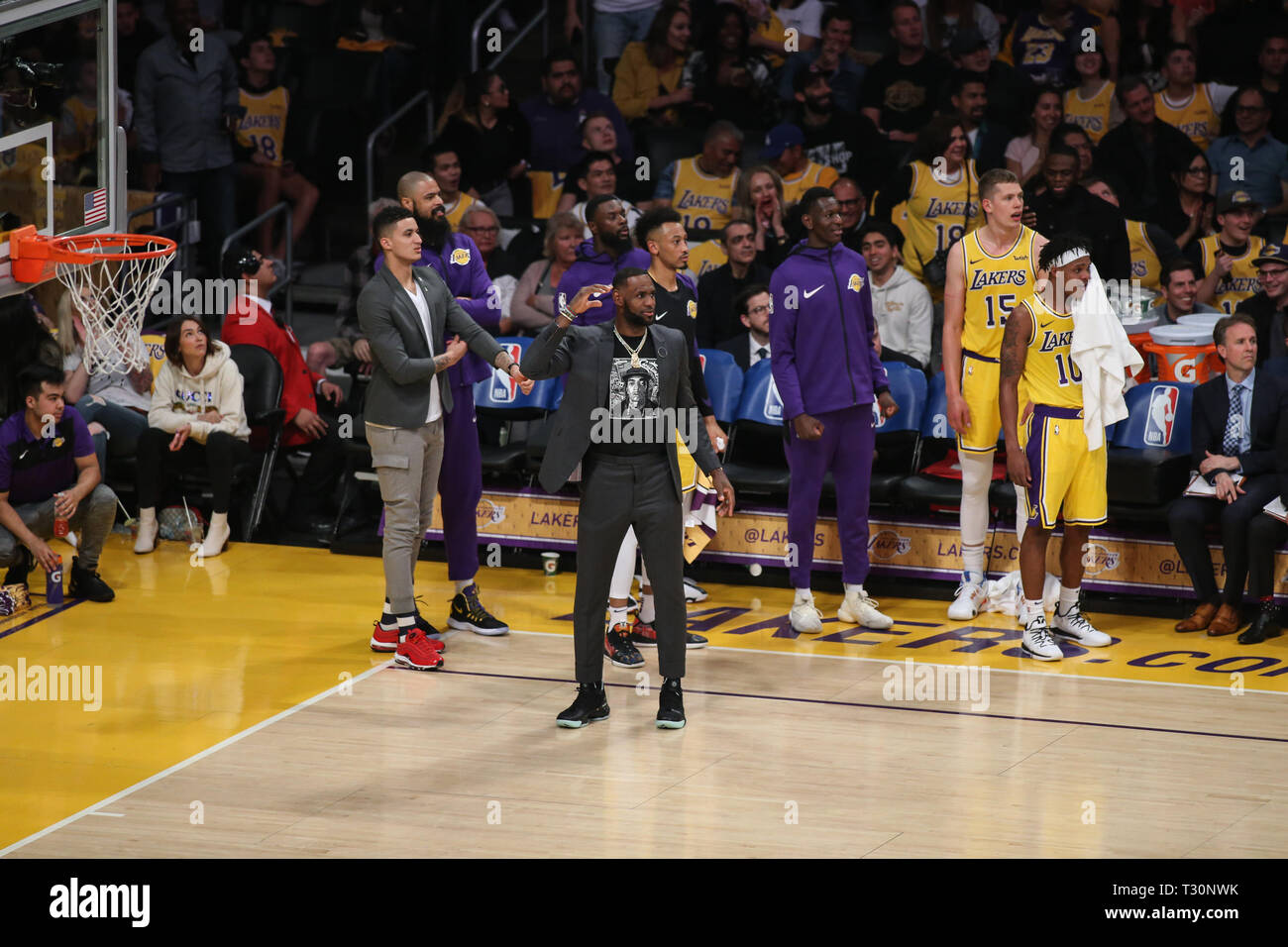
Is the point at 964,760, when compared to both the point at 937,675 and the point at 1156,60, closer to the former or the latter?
the point at 937,675

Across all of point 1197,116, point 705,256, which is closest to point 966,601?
point 705,256

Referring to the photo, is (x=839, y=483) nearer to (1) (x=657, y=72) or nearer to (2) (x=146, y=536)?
(2) (x=146, y=536)

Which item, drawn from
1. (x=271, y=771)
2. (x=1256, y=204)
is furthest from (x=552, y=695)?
(x=1256, y=204)

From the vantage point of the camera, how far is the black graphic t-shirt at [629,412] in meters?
7.04

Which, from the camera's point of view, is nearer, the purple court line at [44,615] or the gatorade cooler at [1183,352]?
the purple court line at [44,615]

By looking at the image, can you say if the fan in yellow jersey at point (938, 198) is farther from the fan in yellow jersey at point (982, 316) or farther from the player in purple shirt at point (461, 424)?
the player in purple shirt at point (461, 424)

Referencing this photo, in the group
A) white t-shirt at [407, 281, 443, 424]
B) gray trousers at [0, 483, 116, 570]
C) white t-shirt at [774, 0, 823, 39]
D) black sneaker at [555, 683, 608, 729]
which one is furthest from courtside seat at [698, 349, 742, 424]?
white t-shirt at [774, 0, 823, 39]

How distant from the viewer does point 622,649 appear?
322 inches

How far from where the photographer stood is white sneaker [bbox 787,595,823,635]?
28.7 feet

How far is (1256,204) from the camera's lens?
37.4 feet

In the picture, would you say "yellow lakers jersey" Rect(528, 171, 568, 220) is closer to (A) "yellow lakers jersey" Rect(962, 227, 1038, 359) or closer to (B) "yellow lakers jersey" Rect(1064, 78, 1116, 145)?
(B) "yellow lakers jersey" Rect(1064, 78, 1116, 145)

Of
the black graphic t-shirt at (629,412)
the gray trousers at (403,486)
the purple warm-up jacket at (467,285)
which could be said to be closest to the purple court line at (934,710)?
the gray trousers at (403,486)

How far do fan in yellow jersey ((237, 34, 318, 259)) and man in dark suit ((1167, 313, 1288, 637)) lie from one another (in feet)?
23.9

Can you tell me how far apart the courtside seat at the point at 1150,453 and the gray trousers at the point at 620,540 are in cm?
288
